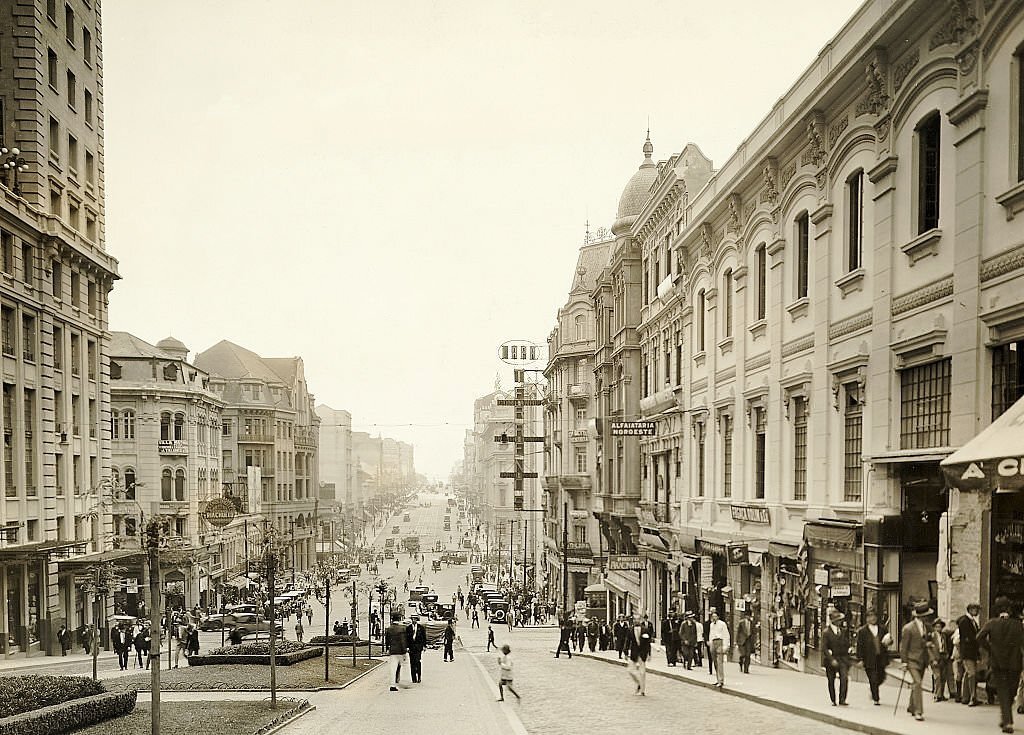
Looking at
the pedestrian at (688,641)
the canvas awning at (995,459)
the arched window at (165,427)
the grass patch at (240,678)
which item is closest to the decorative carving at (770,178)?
the pedestrian at (688,641)

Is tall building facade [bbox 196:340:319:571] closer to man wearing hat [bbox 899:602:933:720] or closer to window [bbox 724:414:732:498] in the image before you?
window [bbox 724:414:732:498]

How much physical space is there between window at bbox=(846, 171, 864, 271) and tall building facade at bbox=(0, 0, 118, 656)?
2562 centimetres

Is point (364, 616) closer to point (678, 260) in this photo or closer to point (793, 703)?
point (678, 260)

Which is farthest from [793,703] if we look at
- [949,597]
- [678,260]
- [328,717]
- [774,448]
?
[678,260]

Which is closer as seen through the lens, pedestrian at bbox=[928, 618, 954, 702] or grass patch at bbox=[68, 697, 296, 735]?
pedestrian at bbox=[928, 618, 954, 702]

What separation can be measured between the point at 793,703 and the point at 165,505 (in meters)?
55.7

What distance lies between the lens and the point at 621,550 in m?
48.4

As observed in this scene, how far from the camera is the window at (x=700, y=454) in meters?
32.6

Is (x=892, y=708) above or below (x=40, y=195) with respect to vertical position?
below

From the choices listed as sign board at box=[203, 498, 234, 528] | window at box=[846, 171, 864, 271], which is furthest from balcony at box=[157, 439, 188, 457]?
window at box=[846, 171, 864, 271]

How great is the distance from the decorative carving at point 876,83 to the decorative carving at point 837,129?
1.22 metres

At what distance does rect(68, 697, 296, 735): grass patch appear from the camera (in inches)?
610

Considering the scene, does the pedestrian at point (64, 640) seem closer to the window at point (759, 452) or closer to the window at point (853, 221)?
the window at point (759, 452)

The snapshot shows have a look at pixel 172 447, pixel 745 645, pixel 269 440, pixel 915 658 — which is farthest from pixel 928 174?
pixel 269 440
